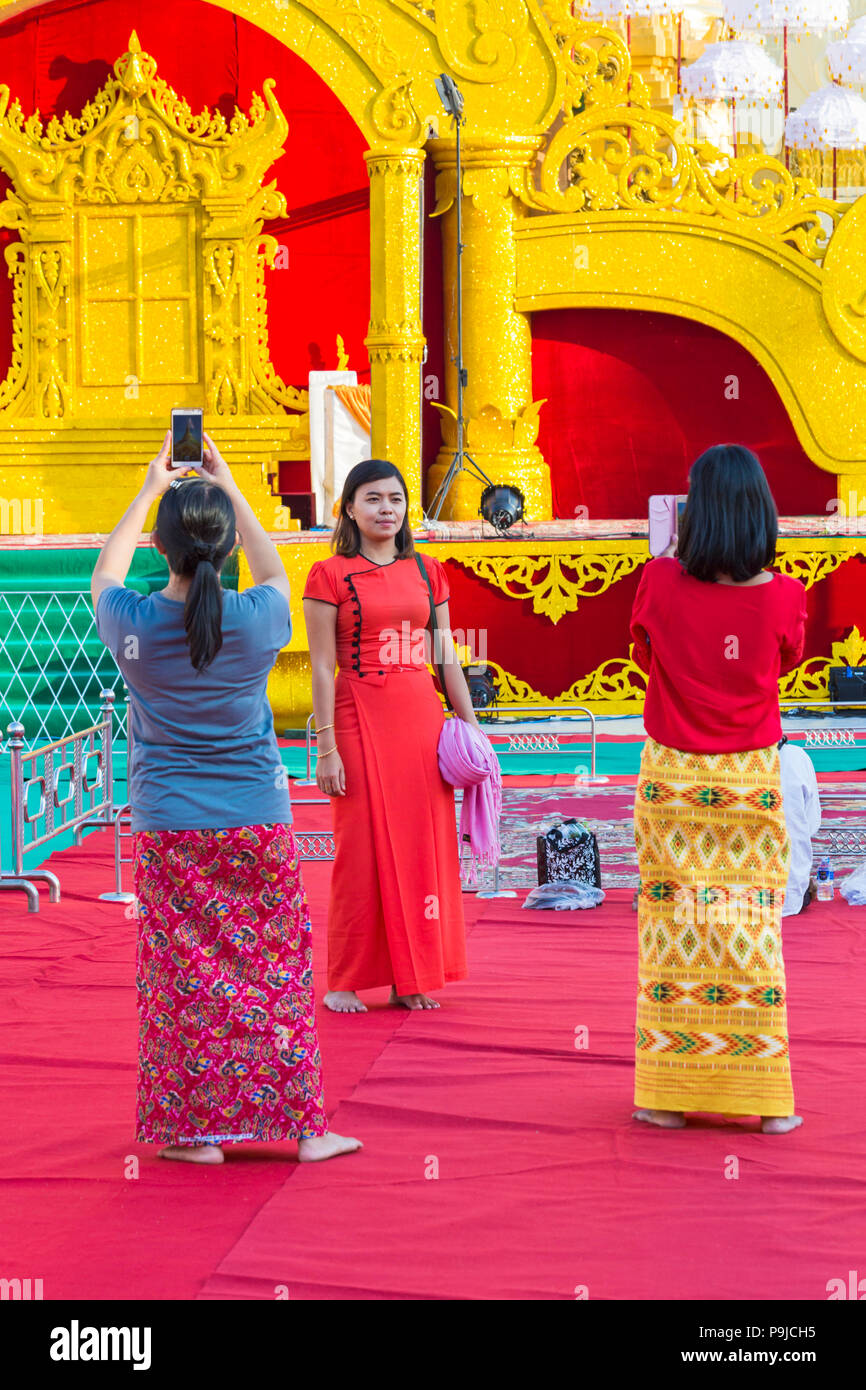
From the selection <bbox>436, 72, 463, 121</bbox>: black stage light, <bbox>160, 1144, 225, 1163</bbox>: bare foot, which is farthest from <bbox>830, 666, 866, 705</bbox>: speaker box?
<bbox>160, 1144, 225, 1163</bbox>: bare foot

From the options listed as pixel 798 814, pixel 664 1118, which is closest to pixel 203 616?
pixel 664 1118

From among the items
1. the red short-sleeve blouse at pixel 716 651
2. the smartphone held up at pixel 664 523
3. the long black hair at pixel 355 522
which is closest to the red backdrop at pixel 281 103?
the long black hair at pixel 355 522

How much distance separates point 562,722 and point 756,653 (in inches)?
256

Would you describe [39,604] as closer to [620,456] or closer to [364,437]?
[364,437]

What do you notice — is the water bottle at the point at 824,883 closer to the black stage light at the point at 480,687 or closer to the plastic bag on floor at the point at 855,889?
the plastic bag on floor at the point at 855,889

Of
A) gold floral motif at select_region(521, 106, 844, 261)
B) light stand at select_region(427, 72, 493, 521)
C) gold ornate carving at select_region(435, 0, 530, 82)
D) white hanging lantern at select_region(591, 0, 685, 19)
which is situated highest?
white hanging lantern at select_region(591, 0, 685, 19)

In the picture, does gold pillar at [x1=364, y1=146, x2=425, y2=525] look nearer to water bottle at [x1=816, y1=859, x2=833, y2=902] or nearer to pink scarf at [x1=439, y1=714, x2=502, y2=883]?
water bottle at [x1=816, y1=859, x2=833, y2=902]

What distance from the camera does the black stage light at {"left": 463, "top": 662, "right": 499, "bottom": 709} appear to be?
33.6ft

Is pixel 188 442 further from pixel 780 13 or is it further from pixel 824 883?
pixel 780 13

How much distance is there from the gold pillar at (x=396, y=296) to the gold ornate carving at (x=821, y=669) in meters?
2.48

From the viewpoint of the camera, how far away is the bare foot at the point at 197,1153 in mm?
3723

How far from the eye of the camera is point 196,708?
3.62 meters

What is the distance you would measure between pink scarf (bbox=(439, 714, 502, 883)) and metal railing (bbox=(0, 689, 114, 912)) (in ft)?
6.76

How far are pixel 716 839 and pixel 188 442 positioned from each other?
1383 mm
